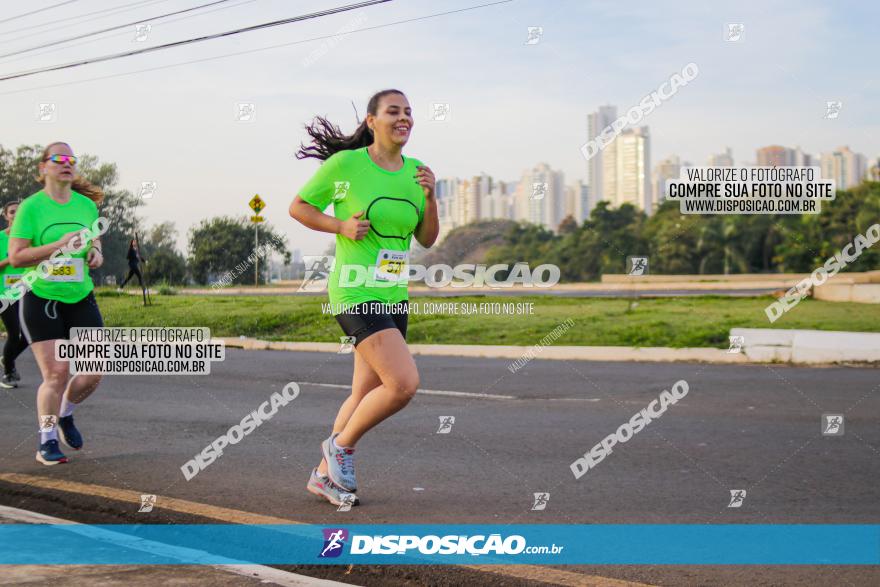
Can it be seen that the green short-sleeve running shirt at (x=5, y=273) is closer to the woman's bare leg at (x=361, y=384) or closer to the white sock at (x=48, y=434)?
the white sock at (x=48, y=434)

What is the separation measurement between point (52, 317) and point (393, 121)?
9.28ft

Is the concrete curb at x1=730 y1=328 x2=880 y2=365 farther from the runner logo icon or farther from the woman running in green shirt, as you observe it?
the runner logo icon

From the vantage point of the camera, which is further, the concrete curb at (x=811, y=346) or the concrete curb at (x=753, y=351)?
the concrete curb at (x=753, y=351)

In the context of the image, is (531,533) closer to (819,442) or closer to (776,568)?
(776,568)

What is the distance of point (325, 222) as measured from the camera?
Answer: 5238 mm

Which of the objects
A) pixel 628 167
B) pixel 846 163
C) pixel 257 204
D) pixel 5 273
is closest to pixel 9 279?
pixel 5 273

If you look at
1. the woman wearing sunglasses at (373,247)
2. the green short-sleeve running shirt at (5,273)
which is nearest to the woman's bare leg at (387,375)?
the woman wearing sunglasses at (373,247)

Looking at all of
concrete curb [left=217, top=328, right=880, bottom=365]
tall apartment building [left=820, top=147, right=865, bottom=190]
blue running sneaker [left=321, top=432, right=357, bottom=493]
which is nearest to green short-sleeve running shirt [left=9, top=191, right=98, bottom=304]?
blue running sneaker [left=321, top=432, right=357, bottom=493]

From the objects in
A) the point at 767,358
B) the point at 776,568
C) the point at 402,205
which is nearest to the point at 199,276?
the point at 767,358

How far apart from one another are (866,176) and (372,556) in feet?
177

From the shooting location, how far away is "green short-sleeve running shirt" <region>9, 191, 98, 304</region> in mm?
6703

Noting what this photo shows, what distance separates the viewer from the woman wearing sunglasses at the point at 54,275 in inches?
263

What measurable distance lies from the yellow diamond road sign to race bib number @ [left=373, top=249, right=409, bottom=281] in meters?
11.4

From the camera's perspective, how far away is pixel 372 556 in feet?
14.0
